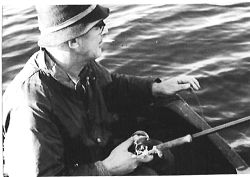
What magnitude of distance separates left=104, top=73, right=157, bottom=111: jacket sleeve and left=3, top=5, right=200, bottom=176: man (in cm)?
12

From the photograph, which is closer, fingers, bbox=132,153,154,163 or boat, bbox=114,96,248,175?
fingers, bbox=132,153,154,163

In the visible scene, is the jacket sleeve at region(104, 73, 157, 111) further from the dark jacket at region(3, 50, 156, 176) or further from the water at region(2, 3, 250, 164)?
the water at region(2, 3, 250, 164)

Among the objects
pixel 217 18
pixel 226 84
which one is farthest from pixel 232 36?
pixel 226 84

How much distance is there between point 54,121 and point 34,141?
0.13 meters

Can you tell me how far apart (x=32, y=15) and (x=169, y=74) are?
0.91 meters

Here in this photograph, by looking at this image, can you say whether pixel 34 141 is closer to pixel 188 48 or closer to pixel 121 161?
pixel 121 161

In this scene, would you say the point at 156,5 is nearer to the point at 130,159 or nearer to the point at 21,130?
the point at 130,159

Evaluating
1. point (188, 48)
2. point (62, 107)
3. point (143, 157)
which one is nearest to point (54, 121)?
point (62, 107)

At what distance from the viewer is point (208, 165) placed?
181 cm

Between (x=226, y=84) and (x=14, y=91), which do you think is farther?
(x=226, y=84)

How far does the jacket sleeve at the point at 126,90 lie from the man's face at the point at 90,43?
12.1 inches

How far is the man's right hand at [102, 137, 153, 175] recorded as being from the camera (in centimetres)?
148

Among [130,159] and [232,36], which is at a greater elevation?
[232,36]

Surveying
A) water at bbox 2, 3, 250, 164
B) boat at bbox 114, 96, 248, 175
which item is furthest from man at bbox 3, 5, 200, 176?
water at bbox 2, 3, 250, 164
